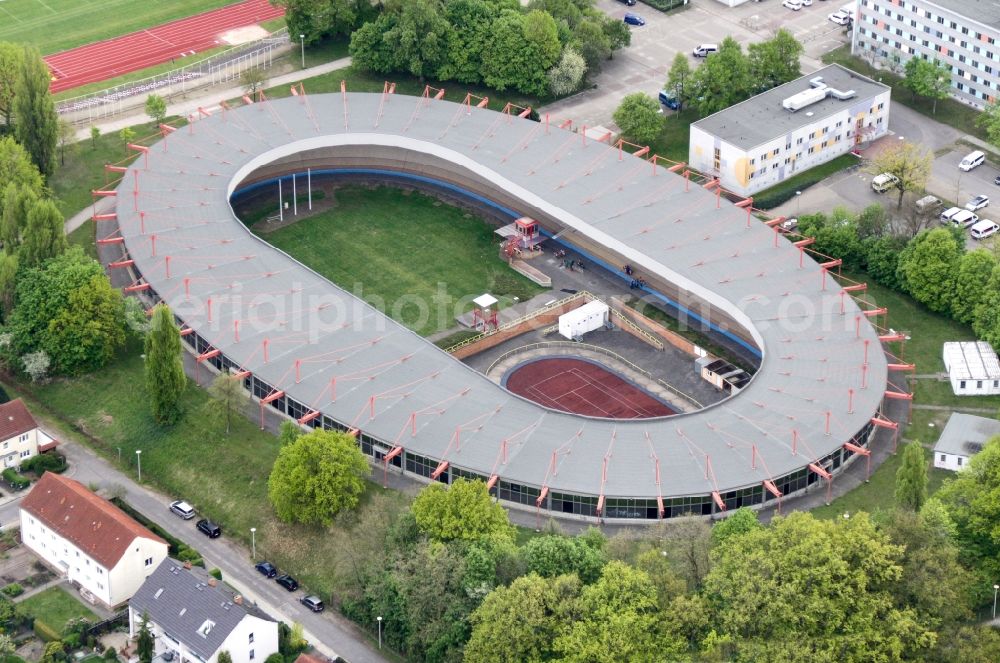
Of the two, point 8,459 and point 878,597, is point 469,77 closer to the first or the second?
point 8,459

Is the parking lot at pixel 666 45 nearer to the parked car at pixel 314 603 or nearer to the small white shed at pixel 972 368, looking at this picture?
the small white shed at pixel 972 368

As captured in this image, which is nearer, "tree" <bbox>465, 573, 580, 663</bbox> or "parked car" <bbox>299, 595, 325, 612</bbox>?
"tree" <bbox>465, 573, 580, 663</bbox>

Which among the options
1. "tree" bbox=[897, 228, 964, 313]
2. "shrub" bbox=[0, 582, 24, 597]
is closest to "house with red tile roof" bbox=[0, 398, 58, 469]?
"shrub" bbox=[0, 582, 24, 597]

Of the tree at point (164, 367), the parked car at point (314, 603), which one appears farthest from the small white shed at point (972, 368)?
the tree at point (164, 367)

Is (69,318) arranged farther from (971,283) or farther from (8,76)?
(971,283)

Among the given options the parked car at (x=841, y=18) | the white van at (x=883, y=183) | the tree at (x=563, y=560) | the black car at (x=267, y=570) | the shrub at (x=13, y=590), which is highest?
the parked car at (x=841, y=18)

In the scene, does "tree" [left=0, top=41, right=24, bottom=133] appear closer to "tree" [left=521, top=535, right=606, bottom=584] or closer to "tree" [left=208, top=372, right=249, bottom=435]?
"tree" [left=208, top=372, right=249, bottom=435]

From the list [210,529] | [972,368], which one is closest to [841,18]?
[972,368]
